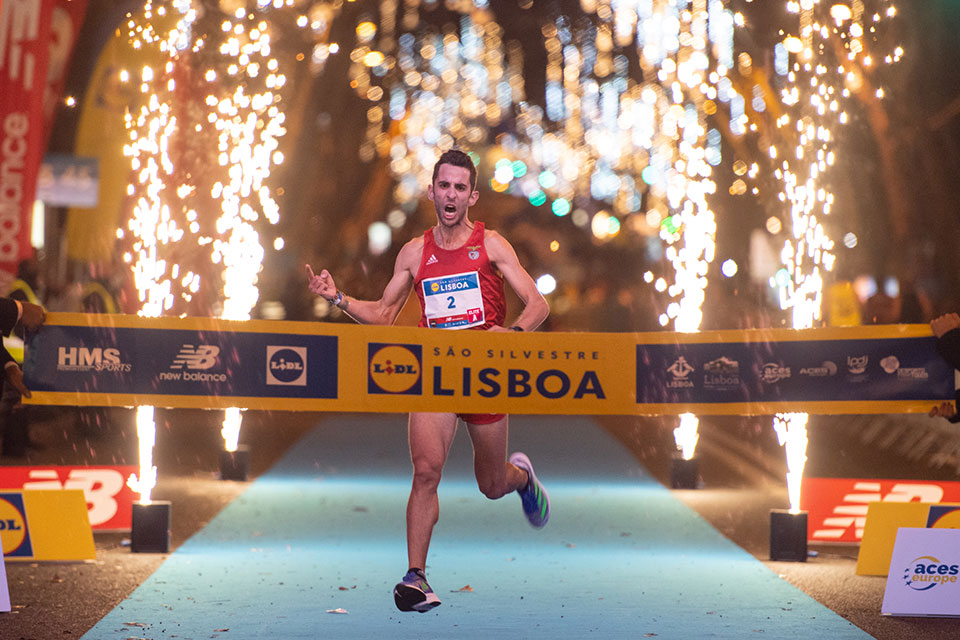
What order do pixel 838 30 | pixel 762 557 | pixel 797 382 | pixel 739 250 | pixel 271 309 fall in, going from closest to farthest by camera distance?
pixel 797 382
pixel 762 557
pixel 838 30
pixel 739 250
pixel 271 309

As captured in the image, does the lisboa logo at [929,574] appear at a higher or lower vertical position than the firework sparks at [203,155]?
lower

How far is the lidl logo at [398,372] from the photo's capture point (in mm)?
7660

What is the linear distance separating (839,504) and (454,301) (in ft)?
12.4

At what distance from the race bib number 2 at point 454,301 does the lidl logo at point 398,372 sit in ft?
0.86

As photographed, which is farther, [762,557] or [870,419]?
[870,419]

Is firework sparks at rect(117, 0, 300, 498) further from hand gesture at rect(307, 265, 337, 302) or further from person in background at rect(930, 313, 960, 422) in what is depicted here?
person in background at rect(930, 313, 960, 422)

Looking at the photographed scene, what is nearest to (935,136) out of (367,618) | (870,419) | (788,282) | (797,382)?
(870,419)

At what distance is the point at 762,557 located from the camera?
31.1ft

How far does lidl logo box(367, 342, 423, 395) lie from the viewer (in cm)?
766

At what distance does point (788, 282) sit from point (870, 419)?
587 inches

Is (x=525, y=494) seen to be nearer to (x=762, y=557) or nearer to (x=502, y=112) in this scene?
(x=762, y=557)

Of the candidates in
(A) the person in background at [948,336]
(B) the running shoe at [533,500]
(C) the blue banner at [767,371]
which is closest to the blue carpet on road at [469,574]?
(B) the running shoe at [533,500]

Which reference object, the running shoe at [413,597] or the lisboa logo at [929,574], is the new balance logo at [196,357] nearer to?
the running shoe at [413,597]

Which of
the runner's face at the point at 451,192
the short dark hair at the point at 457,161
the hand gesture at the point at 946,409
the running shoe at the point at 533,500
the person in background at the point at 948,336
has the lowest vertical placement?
the running shoe at the point at 533,500
